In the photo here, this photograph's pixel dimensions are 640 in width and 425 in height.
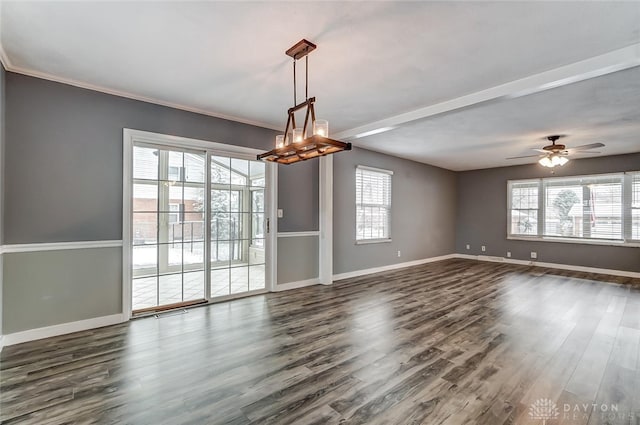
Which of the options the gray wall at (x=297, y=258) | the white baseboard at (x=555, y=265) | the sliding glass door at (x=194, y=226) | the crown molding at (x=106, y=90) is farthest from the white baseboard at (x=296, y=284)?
the white baseboard at (x=555, y=265)

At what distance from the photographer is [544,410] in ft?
6.41

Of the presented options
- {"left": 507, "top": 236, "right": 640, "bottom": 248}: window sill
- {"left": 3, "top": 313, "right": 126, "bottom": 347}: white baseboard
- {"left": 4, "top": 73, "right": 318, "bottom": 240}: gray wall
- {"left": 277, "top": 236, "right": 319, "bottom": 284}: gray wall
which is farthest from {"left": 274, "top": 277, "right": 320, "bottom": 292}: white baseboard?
{"left": 507, "top": 236, "right": 640, "bottom": 248}: window sill

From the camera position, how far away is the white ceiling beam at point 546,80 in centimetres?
254

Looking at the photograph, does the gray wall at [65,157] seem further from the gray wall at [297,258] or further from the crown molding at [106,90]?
the gray wall at [297,258]

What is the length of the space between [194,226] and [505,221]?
784 centimetres

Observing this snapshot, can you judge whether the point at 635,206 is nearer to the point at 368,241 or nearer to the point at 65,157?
the point at 368,241

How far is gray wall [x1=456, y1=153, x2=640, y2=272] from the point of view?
21.2ft

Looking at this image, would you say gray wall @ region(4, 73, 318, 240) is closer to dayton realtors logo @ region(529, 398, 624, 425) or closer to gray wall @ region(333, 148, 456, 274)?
gray wall @ region(333, 148, 456, 274)

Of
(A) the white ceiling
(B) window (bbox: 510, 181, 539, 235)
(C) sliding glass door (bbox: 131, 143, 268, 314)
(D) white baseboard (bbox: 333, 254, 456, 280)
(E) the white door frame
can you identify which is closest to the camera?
(A) the white ceiling

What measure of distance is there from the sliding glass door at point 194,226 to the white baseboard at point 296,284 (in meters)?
0.30

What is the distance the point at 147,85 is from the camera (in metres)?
3.32

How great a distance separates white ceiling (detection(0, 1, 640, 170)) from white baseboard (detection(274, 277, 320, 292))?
270cm

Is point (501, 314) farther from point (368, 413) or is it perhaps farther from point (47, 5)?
point (47, 5)

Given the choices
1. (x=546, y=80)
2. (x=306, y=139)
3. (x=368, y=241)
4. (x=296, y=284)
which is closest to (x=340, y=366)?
(x=306, y=139)
